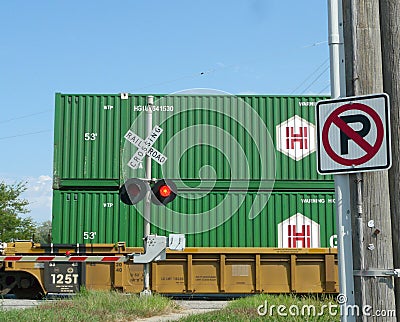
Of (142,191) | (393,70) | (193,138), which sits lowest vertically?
(142,191)

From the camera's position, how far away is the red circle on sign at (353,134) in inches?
133

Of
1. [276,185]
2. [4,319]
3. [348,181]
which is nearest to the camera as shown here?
[348,181]

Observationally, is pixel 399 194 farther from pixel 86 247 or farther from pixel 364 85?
pixel 86 247

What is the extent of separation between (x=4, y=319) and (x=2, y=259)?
7056 millimetres

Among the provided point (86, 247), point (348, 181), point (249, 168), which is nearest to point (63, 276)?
point (86, 247)

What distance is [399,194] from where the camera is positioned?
11.3 feet

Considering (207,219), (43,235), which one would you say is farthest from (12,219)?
(207,219)

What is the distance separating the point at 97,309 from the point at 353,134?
8.09 metres

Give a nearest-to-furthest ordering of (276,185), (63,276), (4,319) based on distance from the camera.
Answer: (4,319) → (63,276) → (276,185)

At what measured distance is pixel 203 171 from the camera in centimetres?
1614

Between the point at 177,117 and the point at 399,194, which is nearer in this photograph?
the point at 399,194

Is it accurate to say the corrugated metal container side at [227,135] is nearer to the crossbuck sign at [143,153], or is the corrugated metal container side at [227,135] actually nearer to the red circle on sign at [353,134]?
the crossbuck sign at [143,153]

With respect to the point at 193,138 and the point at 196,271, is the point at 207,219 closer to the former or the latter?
the point at 196,271

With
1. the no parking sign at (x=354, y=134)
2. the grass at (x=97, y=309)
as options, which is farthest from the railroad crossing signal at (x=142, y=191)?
the no parking sign at (x=354, y=134)
